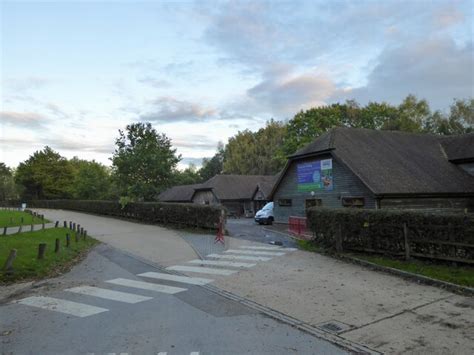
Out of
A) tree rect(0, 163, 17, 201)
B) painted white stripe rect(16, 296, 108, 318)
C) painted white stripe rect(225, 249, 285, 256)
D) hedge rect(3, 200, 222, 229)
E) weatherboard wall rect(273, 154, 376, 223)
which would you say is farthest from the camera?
tree rect(0, 163, 17, 201)

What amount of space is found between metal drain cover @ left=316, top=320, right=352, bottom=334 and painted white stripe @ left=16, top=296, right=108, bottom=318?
429 cm

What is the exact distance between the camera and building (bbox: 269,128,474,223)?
77.8 ft

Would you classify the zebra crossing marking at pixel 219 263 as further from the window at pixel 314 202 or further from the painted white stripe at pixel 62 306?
the window at pixel 314 202

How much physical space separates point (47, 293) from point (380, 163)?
21585 mm

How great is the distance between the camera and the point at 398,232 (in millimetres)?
12758

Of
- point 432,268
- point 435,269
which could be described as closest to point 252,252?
point 432,268

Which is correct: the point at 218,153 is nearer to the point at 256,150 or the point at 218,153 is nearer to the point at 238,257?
the point at 256,150

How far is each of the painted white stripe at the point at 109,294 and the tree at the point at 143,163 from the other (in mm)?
29003

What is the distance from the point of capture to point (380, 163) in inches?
1009

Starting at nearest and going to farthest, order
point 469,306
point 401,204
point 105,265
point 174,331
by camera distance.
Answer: point 174,331 < point 469,306 < point 105,265 < point 401,204

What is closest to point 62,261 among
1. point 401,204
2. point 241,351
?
point 241,351

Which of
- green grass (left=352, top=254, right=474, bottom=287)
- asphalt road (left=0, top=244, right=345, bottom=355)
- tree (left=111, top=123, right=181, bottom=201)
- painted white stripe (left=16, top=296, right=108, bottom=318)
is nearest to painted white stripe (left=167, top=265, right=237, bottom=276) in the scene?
asphalt road (left=0, top=244, right=345, bottom=355)

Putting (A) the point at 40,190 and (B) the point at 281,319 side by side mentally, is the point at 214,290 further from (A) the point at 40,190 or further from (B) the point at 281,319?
(A) the point at 40,190

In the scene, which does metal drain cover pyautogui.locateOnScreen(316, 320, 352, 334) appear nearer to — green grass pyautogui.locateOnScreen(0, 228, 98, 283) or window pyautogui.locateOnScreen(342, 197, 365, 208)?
green grass pyautogui.locateOnScreen(0, 228, 98, 283)
